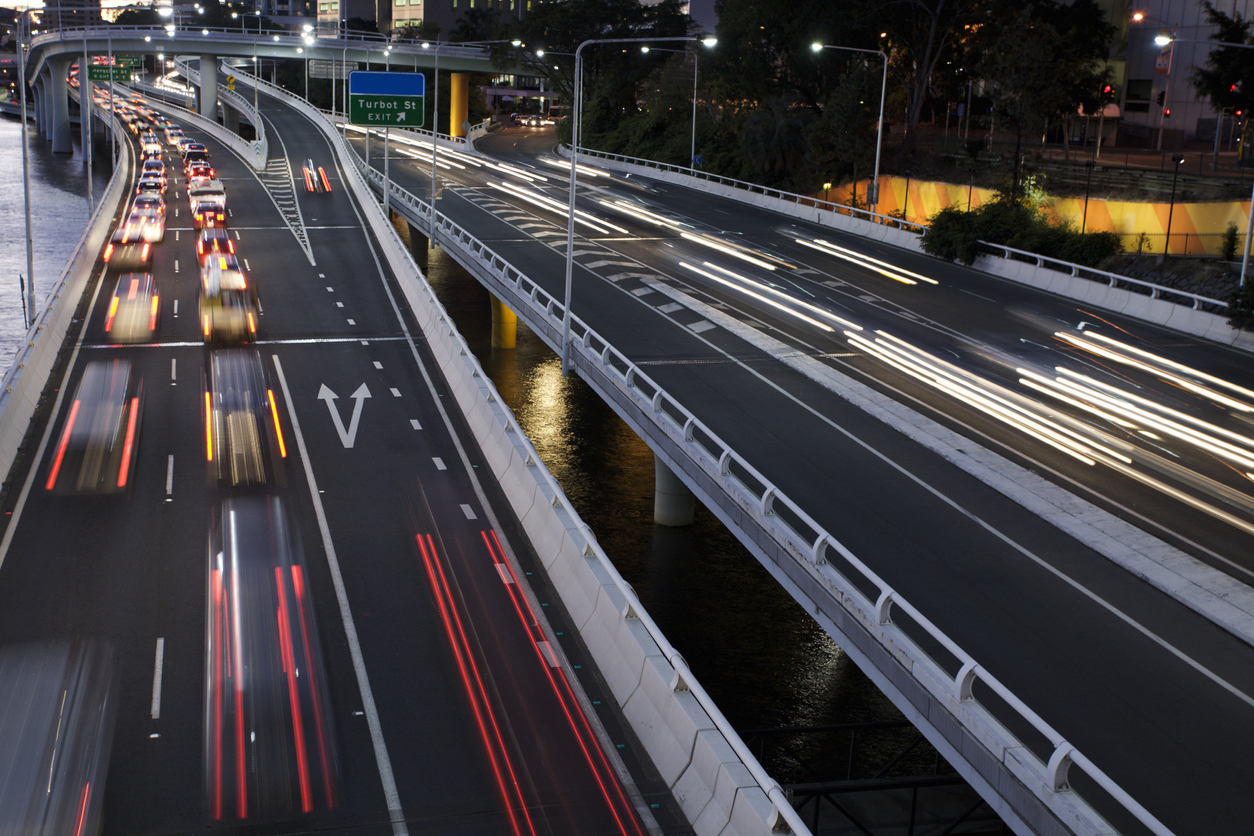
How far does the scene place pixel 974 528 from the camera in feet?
65.7

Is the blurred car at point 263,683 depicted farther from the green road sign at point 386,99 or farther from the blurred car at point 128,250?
the green road sign at point 386,99

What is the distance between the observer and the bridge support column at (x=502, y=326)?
5091 centimetres

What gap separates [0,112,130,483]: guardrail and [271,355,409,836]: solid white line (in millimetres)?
5633

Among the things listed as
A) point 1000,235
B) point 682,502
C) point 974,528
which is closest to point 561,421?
point 682,502

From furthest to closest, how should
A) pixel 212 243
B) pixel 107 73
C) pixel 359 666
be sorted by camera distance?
pixel 107 73 < pixel 212 243 < pixel 359 666

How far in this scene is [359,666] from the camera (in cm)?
1556

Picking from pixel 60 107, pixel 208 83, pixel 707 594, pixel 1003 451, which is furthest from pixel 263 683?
pixel 60 107

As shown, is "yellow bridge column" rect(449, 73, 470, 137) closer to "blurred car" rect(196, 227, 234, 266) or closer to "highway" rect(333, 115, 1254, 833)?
"blurred car" rect(196, 227, 234, 266)

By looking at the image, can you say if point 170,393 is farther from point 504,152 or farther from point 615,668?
point 504,152

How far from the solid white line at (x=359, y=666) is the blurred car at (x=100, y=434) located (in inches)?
141

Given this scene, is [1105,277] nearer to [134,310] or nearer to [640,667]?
[134,310]

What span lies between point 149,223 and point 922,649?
148ft

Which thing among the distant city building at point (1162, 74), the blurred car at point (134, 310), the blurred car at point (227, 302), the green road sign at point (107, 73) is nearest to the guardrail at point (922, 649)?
the blurred car at point (227, 302)

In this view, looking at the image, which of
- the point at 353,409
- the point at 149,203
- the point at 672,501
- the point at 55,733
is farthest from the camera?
the point at 149,203
